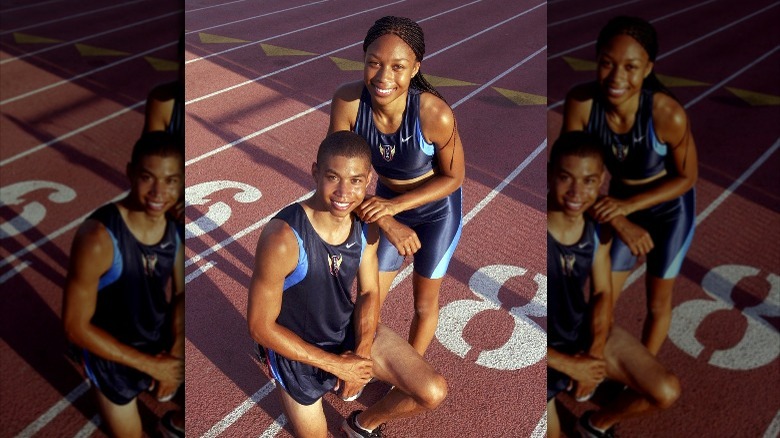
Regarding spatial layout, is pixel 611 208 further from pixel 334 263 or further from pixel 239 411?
pixel 239 411

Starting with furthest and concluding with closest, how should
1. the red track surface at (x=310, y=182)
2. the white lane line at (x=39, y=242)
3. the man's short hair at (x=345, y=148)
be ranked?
the red track surface at (x=310, y=182) < the man's short hair at (x=345, y=148) < the white lane line at (x=39, y=242)

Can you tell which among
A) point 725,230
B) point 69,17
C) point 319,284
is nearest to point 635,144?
point 725,230

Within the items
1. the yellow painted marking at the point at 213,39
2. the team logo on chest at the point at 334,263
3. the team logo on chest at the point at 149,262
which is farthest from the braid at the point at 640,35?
the yellow painted marking at the point at 213,39

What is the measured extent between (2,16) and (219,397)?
3.28ft

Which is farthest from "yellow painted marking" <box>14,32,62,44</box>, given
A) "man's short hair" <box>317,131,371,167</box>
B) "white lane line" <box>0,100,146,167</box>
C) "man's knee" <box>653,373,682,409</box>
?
"man's knee" <box>653,373,682,409</box>

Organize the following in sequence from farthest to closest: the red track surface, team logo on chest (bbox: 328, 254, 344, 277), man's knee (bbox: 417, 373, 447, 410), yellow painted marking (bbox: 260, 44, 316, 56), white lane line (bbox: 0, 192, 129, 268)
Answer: yellow painted marking (bbox: 260, 44, 316, 56) < the red track surface < man's knee (bbox: 417, 373, 447, 410) < team logo on chest (bbox: 328, 254, 344, 277) < white lane line (bbox: 0, 192, 129, 268)

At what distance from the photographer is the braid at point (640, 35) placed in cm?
64

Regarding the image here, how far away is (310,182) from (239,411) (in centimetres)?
55

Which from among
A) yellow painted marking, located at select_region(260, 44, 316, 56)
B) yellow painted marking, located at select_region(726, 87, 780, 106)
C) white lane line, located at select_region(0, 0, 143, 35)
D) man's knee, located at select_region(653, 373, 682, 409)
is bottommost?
man's knee, located at select_region(653, 373, 682, 409)

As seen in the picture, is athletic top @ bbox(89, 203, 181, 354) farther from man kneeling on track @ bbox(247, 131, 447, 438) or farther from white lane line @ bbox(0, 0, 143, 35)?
man kneeling on track @ bbox(247, 131, 447, 438)

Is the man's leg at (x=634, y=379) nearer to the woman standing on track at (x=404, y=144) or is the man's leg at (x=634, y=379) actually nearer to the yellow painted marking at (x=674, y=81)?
the yellow painted marking at (x=674, y=81)

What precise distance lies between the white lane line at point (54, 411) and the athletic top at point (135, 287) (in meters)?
0.06

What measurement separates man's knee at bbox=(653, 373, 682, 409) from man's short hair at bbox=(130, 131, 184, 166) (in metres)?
0.53

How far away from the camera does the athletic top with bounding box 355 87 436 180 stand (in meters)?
1.27
